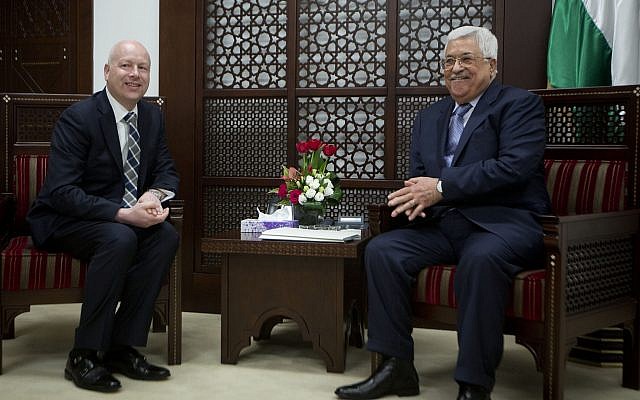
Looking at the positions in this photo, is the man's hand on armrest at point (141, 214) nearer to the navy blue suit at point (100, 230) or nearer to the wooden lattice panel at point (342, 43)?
the navy blue suit at point (100, 230)

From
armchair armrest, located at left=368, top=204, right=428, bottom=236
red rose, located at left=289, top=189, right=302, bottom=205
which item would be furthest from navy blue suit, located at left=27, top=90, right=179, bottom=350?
armchair armrest, located at left=368, top=204, right=428, bottom=236

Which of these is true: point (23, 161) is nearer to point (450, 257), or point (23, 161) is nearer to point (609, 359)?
point (450, 257)

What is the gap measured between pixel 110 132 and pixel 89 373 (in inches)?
38.6

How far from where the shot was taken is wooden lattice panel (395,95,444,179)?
A: 12.5 ft

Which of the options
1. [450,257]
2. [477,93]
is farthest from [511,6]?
[450,257]

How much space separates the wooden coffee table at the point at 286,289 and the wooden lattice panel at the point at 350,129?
90 cm

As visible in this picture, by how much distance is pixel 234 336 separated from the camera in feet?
10.2

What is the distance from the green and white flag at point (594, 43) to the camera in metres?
3.25

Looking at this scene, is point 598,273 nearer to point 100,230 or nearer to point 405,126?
point 405,126

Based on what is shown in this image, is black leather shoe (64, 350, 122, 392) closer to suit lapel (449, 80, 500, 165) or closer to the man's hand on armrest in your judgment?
the man's hand on armrest

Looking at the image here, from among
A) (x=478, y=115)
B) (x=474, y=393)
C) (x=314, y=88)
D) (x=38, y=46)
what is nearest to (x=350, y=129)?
(x=314, y=88)

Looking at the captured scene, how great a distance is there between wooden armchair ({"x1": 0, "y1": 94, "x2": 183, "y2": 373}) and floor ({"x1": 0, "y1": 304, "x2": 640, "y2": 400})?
0.60 feet

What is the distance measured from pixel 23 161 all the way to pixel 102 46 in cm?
108

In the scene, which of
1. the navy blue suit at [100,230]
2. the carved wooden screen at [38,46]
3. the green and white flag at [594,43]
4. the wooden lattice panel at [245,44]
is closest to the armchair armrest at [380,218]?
the navy blue suit at [100,230]
